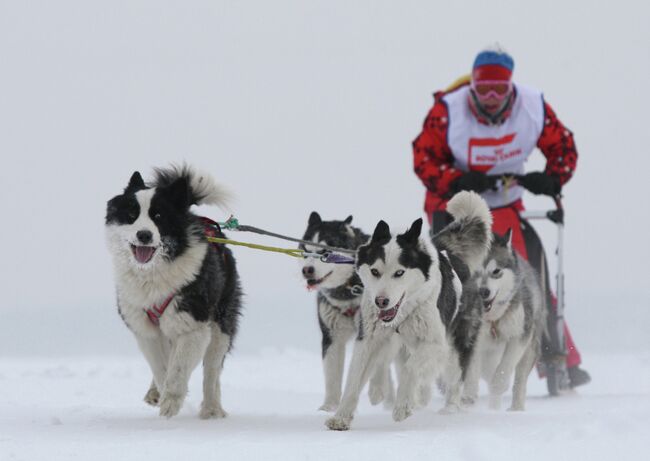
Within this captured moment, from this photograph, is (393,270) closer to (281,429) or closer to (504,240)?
(281,429)

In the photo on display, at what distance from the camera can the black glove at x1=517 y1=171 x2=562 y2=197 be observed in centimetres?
648

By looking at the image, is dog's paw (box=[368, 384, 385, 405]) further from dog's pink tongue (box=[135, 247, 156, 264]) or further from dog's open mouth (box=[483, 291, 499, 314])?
dog's pink tongue (box=[135, 247, 156, 264])

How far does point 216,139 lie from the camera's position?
2169cm

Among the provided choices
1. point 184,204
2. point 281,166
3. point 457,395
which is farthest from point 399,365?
point 281,166

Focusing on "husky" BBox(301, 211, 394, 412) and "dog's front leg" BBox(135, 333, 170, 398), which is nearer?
"dog's front leg" BBox(135, 333, 170, 398)

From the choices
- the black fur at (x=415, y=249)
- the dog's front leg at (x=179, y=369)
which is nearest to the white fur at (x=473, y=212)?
the black fur at (x=415, y=249)

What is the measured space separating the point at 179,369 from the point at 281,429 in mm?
545

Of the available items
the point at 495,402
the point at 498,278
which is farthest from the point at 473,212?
the point at 495,402

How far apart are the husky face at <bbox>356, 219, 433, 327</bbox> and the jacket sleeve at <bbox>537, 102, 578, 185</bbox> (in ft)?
8.25

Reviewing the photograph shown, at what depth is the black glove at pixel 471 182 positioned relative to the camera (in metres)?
6.38

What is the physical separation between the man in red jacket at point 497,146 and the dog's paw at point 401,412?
7.04 feet

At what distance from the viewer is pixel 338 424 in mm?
4211

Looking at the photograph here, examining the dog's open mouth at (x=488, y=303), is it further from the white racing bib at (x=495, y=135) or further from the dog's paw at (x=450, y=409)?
the white racing bib at (x=495, y=135)

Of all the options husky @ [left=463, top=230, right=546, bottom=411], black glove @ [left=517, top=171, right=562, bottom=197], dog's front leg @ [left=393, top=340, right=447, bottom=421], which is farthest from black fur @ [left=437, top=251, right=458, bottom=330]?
black glove @ [left=517, top=171, right=562, bottom=197]
